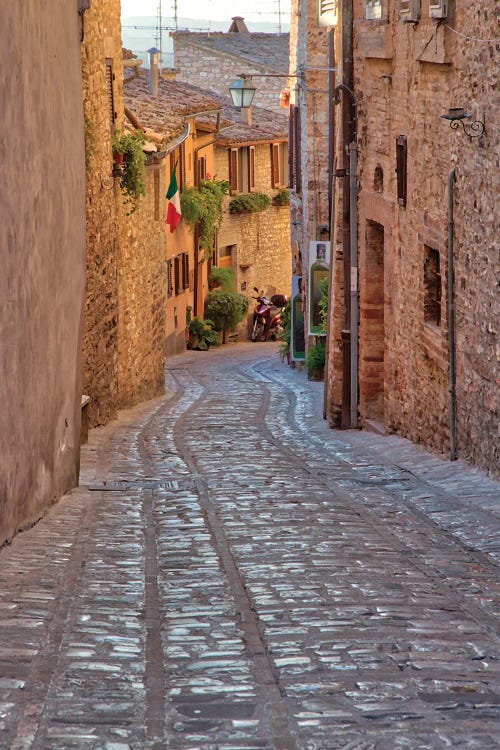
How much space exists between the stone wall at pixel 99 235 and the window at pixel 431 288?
4.51m

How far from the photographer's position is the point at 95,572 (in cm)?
661

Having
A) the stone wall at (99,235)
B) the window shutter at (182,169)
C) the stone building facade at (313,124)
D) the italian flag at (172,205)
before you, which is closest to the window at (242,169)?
the window shutter at (182,169)

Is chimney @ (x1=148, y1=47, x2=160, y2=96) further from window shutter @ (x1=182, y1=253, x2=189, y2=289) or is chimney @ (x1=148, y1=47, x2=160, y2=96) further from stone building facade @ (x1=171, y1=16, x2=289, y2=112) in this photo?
stone building facade @ (x1=171, y1=16, x2=289, y2=112)

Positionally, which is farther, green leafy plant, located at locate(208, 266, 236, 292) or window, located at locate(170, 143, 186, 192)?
green leafy plant, located at locate(208, 266, 236, 292)

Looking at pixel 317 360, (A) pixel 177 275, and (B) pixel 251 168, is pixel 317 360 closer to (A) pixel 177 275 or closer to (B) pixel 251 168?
(A) pixel 177 275

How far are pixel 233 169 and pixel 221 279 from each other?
13.4ft

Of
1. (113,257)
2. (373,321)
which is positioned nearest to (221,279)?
(113,257)

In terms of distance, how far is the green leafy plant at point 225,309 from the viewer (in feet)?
127

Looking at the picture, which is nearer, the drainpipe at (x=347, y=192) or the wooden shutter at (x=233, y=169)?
the drainpipe at (x=347, y=192)

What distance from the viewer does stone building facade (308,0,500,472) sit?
9.89 meters

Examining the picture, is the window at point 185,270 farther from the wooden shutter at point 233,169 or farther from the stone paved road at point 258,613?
the stone paved road at point 258,613

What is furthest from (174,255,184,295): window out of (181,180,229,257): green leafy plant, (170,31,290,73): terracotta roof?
(170,31,290,73): terracotta roof

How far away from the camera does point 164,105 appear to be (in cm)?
3034

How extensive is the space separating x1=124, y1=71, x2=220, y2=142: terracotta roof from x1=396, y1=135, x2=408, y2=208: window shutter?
10551mm
